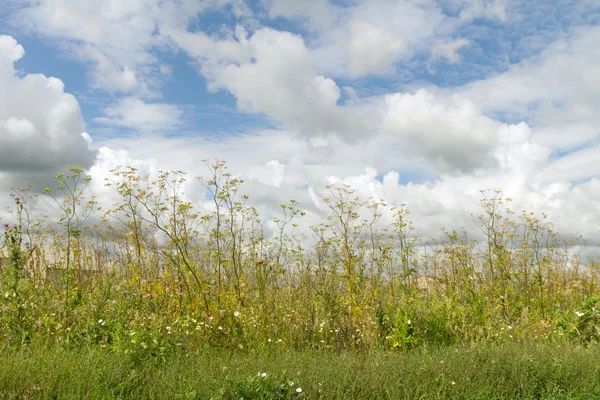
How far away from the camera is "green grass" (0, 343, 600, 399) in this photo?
3.96 metres

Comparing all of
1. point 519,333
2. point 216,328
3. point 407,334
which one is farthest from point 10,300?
point 519,333

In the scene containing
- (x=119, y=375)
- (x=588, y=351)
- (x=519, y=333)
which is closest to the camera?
(x=119, y=375)

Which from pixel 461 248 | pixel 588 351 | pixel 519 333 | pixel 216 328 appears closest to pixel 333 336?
pixel 216 328

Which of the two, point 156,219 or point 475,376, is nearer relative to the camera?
point 475,376

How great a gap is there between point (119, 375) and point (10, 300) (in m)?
2.60

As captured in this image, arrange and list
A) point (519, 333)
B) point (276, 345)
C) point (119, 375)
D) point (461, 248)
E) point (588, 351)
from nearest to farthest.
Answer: point (119, 375) → point (588, 351) → point (276, 345) → point (519, 333) → point (461, 248)

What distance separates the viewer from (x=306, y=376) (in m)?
4.28

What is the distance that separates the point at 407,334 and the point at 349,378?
81.8 inches

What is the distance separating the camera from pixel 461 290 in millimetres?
8219

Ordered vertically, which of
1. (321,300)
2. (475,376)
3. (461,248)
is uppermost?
(461,248)

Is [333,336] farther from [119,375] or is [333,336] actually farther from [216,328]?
[119,375]

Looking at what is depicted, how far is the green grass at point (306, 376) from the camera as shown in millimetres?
3959

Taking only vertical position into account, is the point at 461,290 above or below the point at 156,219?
below

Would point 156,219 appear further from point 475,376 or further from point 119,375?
point 475,376
